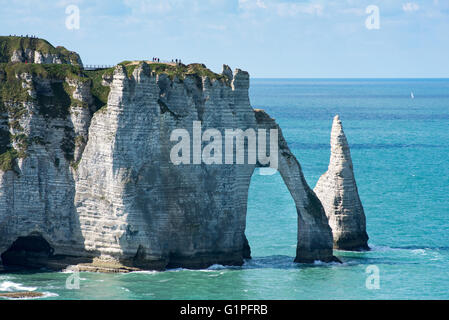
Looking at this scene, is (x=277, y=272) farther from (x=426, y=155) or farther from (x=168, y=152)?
(x=426, y=155)

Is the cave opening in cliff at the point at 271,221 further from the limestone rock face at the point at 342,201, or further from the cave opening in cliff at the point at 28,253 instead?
the cave opening in cliff at the point at 28,253

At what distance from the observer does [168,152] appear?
6688 cm

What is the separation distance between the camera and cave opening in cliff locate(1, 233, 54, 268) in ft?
224

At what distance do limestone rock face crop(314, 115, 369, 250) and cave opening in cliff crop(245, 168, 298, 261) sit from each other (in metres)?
4.19

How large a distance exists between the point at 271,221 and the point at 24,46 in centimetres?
3091

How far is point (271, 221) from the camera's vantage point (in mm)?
87688

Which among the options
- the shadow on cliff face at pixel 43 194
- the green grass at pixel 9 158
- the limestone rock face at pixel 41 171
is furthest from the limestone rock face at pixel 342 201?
the green grass at pixel 9 158

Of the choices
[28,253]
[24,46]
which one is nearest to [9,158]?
[28,253]

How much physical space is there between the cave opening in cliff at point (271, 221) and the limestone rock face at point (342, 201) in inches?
165

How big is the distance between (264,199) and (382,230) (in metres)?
18.7

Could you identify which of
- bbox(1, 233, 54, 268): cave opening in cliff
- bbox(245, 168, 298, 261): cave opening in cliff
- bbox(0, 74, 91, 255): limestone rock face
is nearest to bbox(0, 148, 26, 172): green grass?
bbox(0, 74, 91, 255): limestone rock face

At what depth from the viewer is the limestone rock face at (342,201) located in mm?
75312
